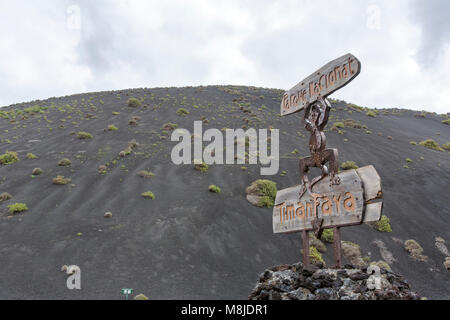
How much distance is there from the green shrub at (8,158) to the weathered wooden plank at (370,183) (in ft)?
80.5

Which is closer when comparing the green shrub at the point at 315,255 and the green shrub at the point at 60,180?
the green shrub at the point at 315,255

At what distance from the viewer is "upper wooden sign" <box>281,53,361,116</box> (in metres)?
5.50

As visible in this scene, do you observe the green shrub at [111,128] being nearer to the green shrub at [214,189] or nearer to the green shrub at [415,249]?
the green shrub at [214,189]

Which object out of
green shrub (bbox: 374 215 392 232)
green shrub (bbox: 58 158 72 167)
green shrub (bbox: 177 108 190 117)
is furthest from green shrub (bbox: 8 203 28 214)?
green shrub (bbox: 177 108 190 117)

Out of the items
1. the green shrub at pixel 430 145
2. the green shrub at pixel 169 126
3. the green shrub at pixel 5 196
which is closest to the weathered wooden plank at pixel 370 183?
the green shrub at pixel 5 196

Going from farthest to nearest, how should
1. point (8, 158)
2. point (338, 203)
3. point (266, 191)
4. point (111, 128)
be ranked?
point (111, 128), point (8, 158), point (266, 191), point (338, 203)

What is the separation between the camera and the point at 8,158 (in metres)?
22.1

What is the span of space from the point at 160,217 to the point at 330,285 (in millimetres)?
11694

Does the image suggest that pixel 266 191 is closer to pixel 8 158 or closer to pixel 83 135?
pixel 83 135

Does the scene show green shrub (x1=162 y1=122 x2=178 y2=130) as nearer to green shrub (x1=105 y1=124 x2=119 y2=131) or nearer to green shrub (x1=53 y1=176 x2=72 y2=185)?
green shrub (x1=105 y1=124 x2=119 y2=131)

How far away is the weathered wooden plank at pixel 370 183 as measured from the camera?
191 inches

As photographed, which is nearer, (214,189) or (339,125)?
(214,189)

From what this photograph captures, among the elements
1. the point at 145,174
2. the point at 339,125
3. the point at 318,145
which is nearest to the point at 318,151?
the point at 318,145

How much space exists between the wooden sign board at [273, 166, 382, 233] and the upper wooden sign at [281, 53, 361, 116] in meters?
1.73
